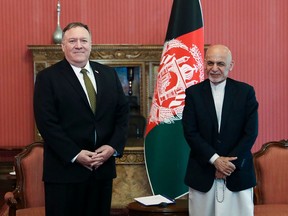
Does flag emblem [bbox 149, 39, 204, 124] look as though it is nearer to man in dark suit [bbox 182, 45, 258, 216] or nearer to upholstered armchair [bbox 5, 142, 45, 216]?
upholstered armchair [bbox 5, 142, 45, 216]

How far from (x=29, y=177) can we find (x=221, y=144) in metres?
1.57

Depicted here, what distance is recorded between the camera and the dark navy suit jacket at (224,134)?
9.72 ft

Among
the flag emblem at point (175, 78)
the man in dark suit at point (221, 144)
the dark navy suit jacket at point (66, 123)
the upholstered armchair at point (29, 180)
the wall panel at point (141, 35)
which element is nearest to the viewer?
the dark navy suit jacket at point (66, 123)

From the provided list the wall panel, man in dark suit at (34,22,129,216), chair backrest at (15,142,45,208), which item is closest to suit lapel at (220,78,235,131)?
man in dark suit at (34,22,129,216)

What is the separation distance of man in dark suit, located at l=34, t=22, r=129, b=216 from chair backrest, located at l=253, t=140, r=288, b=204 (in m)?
1.70

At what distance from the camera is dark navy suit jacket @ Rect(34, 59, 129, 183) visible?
2.52m

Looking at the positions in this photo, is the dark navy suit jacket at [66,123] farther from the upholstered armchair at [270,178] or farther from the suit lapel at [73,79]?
the upholstered armchair at [270,178]

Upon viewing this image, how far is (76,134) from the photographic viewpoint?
2.55 meters

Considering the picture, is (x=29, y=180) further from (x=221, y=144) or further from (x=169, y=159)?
(x=221, y=144)

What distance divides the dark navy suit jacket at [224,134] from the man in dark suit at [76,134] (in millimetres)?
560

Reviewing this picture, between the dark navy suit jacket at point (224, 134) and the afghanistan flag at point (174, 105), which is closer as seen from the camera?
the dark navy suit jacket at point (224, 134)

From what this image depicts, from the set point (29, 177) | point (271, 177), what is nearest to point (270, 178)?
point (271, 177)

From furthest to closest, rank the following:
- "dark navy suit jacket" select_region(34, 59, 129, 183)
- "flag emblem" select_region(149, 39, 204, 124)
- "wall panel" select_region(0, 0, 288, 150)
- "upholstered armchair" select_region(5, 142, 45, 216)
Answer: "wall panel" select_region(0, 0, 288, 150)
"flag emblem" select_region(149, 39, 204, 124)
"upholstered armchair" select_region(5, 142, 45, 216)
"dark navy suit jacket" select_region(34, 59, 129, 183)

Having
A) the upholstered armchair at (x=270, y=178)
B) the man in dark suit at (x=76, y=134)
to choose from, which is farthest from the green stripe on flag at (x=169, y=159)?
the man in dark suit at (x=76, y=134)
